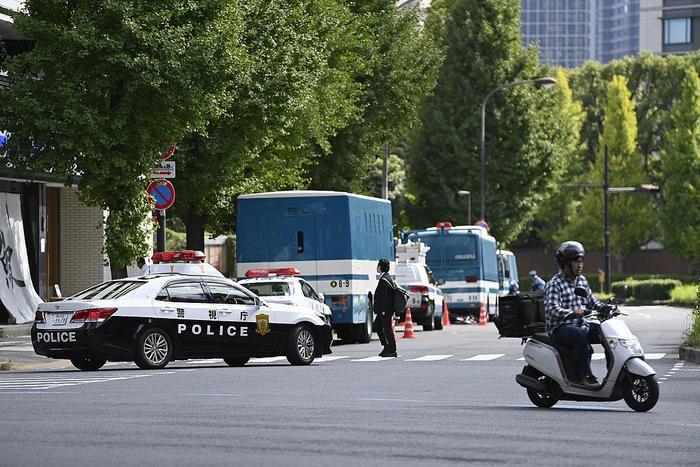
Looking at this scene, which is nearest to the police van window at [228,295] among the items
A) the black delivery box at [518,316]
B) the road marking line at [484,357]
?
the road marking line at [484,357]

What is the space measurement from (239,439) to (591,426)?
3404 millimetres

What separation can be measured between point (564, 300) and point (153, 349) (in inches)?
349

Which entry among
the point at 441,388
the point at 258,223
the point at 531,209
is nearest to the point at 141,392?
the point at 441,388

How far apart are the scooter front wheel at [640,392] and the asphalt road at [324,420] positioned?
146 mm

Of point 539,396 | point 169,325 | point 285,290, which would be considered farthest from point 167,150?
point 539,396

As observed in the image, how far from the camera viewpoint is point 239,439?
13.1 metres

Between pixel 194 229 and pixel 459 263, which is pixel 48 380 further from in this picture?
pixel 459 263

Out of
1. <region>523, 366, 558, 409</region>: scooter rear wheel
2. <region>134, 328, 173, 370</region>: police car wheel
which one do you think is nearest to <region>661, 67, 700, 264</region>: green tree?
<region>134, 328, 173, 370</region>: police car wheel

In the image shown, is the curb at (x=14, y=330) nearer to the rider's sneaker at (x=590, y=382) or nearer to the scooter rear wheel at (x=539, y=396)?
the scooter rear wheel at (x=539, y=396)

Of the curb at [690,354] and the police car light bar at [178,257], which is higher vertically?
the police car light bar at [178,257]

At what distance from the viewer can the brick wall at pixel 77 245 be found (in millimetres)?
41100

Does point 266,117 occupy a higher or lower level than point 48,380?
higher

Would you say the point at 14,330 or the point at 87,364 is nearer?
the point at 87,364

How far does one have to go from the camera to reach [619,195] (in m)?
90.9
